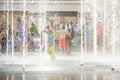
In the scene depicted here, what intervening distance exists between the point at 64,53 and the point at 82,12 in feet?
35.2

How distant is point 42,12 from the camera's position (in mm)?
31984

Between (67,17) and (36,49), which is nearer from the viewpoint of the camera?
(36,49)

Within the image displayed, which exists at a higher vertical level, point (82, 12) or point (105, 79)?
point (82, 12)

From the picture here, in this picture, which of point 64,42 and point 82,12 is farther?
point 82,12

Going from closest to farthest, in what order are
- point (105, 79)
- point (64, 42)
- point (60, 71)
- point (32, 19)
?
point (105, 79), point (60, 71), point (64, 42), point (32, 19)

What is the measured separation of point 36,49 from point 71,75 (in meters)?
12.3

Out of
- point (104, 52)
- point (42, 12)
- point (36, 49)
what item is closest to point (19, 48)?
point (36, 49)

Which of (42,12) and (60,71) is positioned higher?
(42,12)

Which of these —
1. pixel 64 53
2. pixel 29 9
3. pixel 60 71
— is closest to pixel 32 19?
pixel 29 9

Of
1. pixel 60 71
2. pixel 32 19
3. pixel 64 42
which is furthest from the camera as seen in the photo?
pixel 32 19

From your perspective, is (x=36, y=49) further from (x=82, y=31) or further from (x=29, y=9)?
(x=29, y=9)

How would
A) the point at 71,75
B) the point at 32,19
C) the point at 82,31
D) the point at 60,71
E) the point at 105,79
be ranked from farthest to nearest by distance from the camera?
the point at 32,19
the point at 82,31
the point at 60,71
the point at 71,75
the point at 105,79

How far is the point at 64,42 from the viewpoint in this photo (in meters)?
20.9

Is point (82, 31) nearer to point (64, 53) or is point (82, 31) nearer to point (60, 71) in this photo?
point (64, 53)
